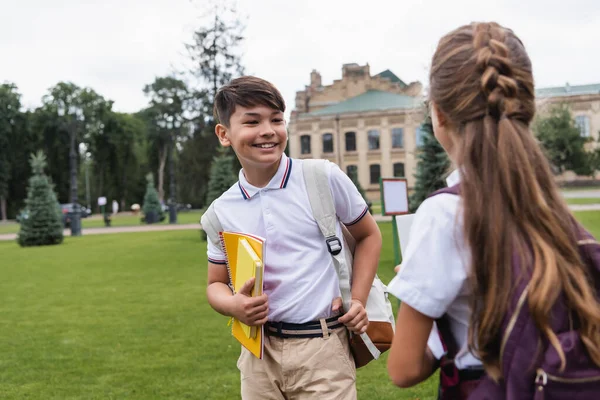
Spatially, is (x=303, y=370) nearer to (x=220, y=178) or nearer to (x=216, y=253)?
(x=216, y=253)

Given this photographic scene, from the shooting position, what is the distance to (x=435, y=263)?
1337mm

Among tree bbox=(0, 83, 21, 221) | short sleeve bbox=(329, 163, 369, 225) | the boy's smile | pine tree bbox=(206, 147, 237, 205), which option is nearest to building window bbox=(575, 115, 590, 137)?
pine tree bbox=(206, 147, 237, 205)

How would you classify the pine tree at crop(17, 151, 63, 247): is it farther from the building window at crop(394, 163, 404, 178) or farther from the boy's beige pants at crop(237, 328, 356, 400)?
the building window at crop(394, 163, 404, 178)

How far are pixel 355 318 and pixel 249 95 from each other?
865 mm

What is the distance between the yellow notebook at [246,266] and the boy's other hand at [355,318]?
29 cm

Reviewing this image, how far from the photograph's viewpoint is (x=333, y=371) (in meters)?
2.30

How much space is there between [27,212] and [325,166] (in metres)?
23.4

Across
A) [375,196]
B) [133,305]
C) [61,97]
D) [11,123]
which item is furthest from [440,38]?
[61,97]

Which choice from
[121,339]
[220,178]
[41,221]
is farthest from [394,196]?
[41,221]

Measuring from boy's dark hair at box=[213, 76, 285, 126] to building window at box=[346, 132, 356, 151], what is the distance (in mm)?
59495

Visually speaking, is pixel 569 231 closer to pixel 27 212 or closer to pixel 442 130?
pixel 442 130

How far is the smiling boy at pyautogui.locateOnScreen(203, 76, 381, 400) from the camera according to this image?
2.30 meters

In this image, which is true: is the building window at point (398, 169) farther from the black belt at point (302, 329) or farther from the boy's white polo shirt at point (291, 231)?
Result: the black belt at point (302, 329)

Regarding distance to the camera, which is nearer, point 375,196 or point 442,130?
point 442,130
